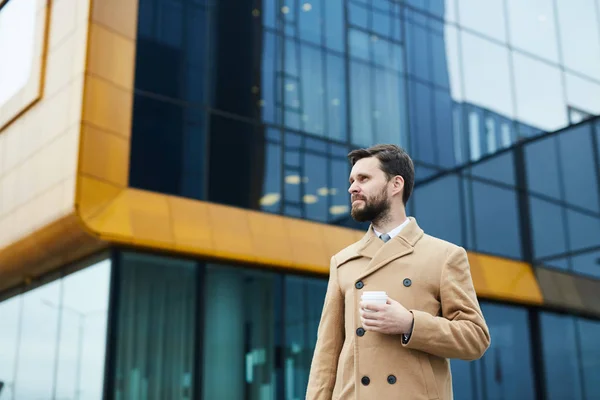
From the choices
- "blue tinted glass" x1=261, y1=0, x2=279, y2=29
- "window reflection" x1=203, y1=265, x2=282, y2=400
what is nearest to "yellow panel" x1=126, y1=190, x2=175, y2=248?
"window reflection" x1=203, y1=265, x2=282, y2=400

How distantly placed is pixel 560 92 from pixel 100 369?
13.7 m

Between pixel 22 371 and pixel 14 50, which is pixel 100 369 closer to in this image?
pixel 22 371

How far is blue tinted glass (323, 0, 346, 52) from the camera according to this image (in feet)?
51.9

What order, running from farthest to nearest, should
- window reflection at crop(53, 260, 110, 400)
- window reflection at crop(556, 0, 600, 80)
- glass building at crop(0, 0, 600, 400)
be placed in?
window reflection at crop(556, 0, 600, 80) → glass building at crop(0, 0, 600, 400) → window reflection at crop(53, 260, 110, 400)

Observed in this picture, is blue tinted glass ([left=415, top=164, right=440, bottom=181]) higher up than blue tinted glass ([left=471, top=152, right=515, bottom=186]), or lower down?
lower down

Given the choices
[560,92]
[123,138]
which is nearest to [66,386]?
[123,138]

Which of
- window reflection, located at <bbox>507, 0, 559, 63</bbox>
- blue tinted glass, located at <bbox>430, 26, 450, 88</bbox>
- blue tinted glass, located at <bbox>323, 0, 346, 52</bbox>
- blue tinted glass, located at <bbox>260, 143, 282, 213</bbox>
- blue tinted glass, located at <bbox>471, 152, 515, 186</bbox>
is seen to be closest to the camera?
blue tinted glass, located at <bbox>260, 143, 282, 213</bbox>

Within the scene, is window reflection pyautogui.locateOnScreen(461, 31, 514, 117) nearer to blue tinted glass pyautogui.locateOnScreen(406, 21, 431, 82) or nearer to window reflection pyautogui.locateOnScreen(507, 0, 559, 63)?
window reflection pyautogui.locateOnScreen(507, 0, 559, 63)

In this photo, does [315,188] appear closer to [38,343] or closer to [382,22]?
[382,22]

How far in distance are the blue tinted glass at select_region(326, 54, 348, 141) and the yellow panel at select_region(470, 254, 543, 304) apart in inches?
156

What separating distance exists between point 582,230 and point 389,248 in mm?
16513

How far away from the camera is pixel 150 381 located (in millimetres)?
12141

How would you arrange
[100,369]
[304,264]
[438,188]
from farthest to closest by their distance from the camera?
1. [438,188]
2. [304,264]
3. [100,369]

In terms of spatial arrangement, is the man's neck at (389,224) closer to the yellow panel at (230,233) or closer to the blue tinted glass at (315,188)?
the yellow panel at (230,233)
